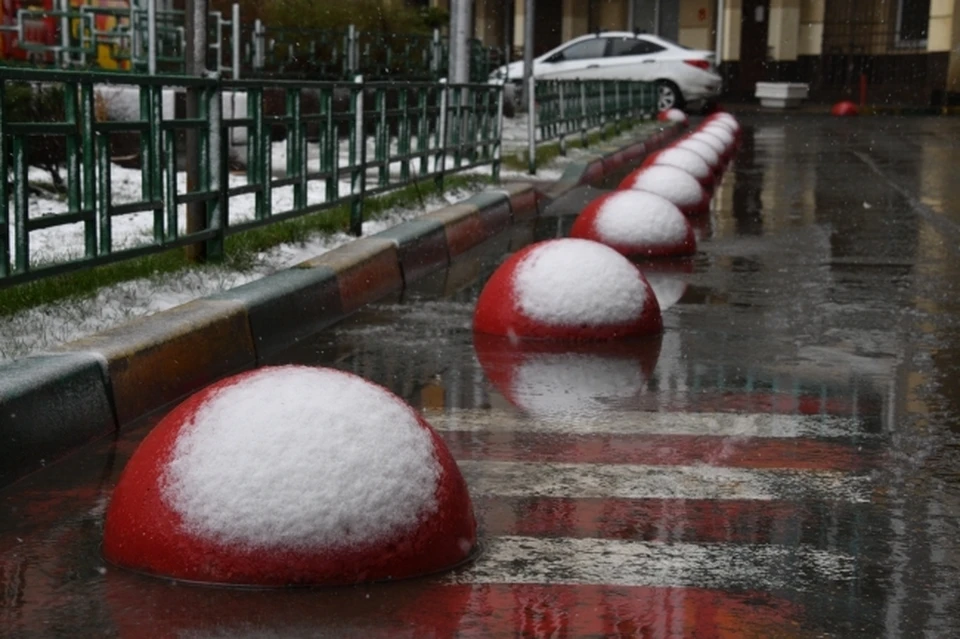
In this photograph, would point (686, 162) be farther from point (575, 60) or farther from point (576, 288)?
point (575, 60)

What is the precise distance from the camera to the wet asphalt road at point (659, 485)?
3.88 m

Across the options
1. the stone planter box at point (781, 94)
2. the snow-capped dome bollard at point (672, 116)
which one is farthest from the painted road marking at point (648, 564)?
the stone planter box at point (781, 94)

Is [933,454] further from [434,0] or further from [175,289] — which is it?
[434,0]

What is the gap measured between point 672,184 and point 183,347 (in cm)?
868

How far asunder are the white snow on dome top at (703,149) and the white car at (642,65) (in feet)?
62.8

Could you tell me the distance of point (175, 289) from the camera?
25.8 ft

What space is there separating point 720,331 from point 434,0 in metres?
46.7

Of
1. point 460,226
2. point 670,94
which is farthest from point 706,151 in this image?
point 670,94

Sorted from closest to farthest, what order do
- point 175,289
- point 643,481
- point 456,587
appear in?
point 456,587 < point 643,481 < point 175,289

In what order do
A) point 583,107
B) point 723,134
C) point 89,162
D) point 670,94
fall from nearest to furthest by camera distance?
point 89,162 < point 583,107 < point 723,134 < point 670,94

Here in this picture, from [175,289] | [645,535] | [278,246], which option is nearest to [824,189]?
[278,246]

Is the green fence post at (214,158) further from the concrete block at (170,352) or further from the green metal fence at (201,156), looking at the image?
the concrete block at (170,352)

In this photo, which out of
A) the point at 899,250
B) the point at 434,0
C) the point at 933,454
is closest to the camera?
the point at 933,454

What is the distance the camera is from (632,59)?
4038 cm
